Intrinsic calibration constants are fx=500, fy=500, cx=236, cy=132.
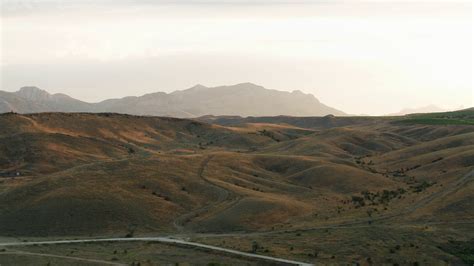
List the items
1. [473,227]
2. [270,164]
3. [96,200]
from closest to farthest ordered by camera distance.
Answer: [473,227] → [96,200] → [270,164]

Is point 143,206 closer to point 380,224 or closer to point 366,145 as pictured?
point 380,224

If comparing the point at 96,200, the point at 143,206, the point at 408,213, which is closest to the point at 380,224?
the point at 408,213

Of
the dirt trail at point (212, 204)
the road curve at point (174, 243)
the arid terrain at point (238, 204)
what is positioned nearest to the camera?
the road curve at point (174, 243)

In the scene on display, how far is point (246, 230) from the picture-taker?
59.6m

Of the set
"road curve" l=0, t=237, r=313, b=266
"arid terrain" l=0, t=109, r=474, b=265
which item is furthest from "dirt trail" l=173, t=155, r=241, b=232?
"road curve" l=0, t=237, r=313, b=266

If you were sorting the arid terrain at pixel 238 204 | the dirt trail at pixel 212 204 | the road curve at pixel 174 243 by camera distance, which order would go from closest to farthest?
1. the road curve at pixel 174 243
2. the arid terrain at pixel 238 204
3. the dirt trail at pixel 212 204

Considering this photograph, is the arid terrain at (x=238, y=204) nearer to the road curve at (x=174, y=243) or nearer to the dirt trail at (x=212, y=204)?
the dirt trail at (x=212, y=204)

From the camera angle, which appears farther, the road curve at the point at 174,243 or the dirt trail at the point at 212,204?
the dirt trail at the point at 212,204

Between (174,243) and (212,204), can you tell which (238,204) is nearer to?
(212,204)

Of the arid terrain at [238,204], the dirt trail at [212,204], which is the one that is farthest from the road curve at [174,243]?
the dirt trail at [212,204]

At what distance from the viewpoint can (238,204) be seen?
6844cm

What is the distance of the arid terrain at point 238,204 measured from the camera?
46969 mm

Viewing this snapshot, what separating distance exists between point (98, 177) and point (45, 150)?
4370 cm

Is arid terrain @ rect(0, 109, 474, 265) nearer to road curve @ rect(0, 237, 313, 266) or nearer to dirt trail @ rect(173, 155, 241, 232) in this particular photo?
dirt trail @ rect(173, 155, 241, 232)
